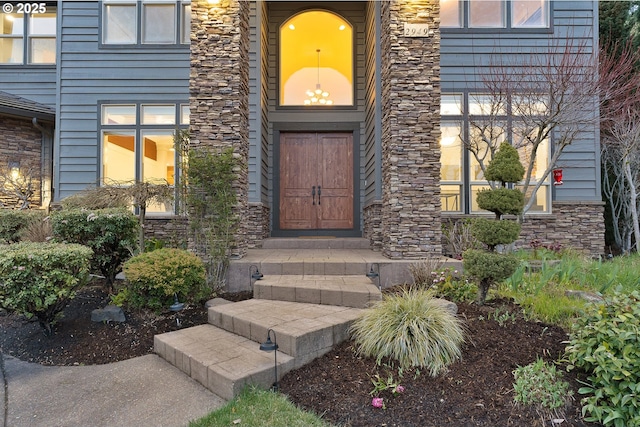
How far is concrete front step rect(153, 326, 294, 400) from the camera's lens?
7.75 ft

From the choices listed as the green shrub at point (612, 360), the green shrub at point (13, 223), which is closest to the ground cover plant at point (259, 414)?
the green shrub at point (612, 360)

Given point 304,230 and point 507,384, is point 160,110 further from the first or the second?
point 507,384

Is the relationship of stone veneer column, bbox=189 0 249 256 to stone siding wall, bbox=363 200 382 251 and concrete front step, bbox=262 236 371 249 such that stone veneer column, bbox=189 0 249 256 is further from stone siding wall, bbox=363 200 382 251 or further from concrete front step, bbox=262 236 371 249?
stone siding wall, bbox=363 200 382 251

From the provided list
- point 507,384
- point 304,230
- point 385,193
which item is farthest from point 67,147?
point 507,384

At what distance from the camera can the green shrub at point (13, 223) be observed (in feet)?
18.2

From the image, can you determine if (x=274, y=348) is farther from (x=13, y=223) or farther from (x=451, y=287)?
(x=13, y=223)

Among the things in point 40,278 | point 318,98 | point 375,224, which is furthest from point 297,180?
point 40,278

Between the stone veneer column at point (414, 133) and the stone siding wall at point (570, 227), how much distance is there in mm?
2475

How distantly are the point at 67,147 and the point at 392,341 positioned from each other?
7.94 metres

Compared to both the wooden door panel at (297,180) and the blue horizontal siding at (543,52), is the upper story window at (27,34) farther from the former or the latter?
the blue horizontal siding at (543,52)

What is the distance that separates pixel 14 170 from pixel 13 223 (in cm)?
286

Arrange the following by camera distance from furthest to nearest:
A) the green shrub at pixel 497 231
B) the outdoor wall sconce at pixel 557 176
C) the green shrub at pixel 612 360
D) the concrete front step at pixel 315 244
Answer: the outdoor wall sconce at pixel 557 176
the concrete front step at pixel 315 244
the green shrub at pixel 497 231
the green shrub at pixel 612 360

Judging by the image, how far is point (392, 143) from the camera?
15.7ft

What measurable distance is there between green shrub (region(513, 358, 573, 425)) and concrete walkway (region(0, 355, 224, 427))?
192 centimetres
